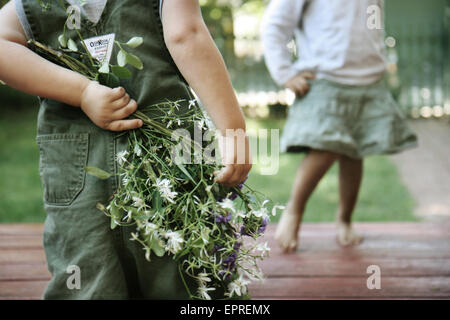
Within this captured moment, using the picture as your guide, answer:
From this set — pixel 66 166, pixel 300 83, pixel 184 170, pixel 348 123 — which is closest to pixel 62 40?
pixel 66 166

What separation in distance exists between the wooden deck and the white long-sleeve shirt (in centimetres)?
72

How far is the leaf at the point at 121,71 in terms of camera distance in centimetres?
105

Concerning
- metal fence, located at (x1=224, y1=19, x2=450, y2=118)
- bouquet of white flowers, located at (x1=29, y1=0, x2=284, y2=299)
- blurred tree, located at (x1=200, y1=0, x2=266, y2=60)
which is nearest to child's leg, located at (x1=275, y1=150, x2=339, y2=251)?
bouquet of white flowers, located at (x1=29, y1=0, x2=284, y2=299)

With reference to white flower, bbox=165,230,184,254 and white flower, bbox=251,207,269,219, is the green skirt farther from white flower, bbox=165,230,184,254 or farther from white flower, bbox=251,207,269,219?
white flower, bbox=165,230,184,254

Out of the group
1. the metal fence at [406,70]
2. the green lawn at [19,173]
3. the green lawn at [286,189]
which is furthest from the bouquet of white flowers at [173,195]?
the metal fence at [406,70]

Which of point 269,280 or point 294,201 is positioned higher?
point 294,201

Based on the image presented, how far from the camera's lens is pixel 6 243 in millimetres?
2135

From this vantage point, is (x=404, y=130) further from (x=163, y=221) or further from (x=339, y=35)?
(x=163, y=221)

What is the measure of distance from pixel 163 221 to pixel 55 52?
1.49ft

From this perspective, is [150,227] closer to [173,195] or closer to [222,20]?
[173,195]

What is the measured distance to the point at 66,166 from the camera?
112cm

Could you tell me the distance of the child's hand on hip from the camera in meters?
1.07

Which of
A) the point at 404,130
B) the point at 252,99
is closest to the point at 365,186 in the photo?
the point at 404,130

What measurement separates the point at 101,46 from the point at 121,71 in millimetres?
105
